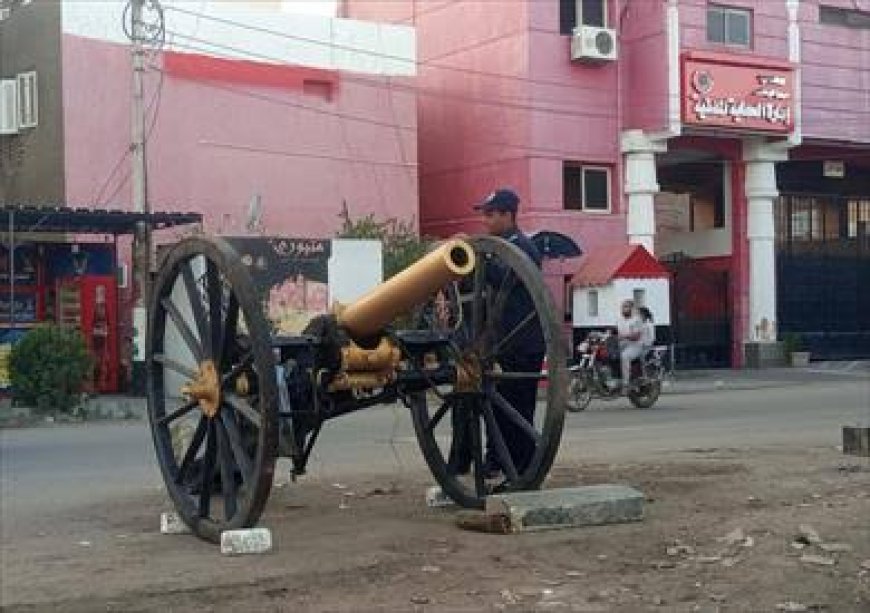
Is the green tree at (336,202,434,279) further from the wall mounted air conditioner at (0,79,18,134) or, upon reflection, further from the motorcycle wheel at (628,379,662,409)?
the wall mounted air conditioner at (0,79,18,134)

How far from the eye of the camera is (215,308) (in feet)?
23.6

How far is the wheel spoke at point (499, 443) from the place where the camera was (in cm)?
787

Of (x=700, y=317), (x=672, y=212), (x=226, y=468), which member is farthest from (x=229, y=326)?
(x=672, y=212)

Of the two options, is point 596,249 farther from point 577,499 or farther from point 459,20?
point 577,499

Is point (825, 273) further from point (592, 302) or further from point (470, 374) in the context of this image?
point (470, 374)

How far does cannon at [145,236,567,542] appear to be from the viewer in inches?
269

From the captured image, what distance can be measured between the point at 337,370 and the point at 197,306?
3.04 feet

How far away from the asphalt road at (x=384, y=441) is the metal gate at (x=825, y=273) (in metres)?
12.3

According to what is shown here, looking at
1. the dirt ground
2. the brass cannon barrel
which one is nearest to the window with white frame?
the dirt ground

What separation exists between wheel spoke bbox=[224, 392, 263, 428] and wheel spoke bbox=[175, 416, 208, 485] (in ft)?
1.16

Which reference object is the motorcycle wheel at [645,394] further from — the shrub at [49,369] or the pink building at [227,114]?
the pink building at [227,114]

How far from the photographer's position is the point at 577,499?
745 cm

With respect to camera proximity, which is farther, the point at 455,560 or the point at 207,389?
the point at 207,389

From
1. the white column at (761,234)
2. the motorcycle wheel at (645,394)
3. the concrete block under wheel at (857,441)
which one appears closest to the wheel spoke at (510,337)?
the concrete block under wheel at (857,441)
